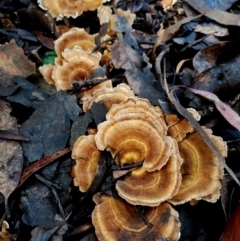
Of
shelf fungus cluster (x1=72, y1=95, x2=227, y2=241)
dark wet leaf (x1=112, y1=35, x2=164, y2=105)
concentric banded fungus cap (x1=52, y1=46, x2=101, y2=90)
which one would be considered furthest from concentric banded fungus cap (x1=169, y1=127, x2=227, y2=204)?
concentric banded fungus cap (x1=52, y1=46, x2=101, y2=90)

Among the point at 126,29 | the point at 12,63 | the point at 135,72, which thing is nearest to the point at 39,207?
the point at 135,72

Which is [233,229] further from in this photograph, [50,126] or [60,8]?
[60,8]

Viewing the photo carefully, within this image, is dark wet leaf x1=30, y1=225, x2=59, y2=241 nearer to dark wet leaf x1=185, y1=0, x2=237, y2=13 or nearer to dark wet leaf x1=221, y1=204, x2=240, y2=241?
dark wet leaf x1=221, y1=204, x2=240, y2=241

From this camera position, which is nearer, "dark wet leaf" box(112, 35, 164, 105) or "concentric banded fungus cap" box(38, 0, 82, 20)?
"dark wet leaf" box(112, 35, 164, 105)

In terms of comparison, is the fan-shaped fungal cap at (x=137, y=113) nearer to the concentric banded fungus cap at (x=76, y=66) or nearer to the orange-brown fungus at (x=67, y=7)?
the concentric banded fungus cap at (x=76, y=66)

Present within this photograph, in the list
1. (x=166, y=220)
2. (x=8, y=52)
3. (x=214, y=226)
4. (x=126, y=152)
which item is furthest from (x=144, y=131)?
(x=8, y=52)
